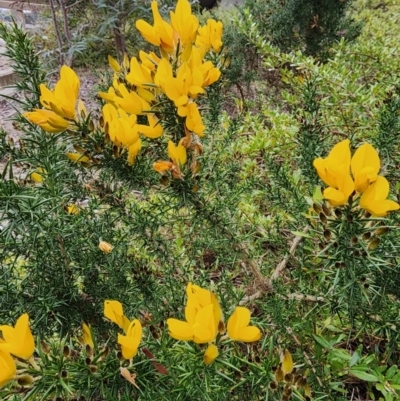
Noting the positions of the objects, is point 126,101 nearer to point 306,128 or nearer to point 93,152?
point 93,152

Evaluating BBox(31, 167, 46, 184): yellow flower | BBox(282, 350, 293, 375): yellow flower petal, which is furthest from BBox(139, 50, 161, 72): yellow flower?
BBox(282, 350, 293, 375): yellow flower petal

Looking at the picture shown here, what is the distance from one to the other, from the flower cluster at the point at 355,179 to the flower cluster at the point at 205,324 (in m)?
0.19

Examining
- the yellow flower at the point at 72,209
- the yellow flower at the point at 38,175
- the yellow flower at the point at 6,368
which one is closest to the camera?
the yellow flower at the point at 6,368

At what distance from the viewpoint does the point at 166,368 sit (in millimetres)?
602

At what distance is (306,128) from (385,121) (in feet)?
0.51

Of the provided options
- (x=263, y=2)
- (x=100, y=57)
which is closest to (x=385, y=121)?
(x=263, y=2)

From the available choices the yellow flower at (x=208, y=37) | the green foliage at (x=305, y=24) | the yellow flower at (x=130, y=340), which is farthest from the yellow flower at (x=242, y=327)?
the green foliage at (x=305, y=24)

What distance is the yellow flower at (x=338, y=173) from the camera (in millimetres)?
477

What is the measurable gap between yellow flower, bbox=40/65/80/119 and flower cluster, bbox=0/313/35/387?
275 mm

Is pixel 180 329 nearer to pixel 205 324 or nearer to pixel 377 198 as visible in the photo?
pixel 205 324

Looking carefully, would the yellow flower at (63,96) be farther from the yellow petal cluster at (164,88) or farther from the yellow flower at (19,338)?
the yellow flower at (19,338)

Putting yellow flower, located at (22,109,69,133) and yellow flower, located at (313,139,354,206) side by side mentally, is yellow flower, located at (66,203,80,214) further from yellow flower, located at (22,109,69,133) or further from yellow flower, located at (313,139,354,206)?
yellow flower, located at (313,139,354,206)

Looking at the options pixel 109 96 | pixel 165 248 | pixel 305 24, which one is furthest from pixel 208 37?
pixel 305 24

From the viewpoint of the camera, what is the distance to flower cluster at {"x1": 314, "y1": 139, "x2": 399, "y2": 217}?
48 cm
